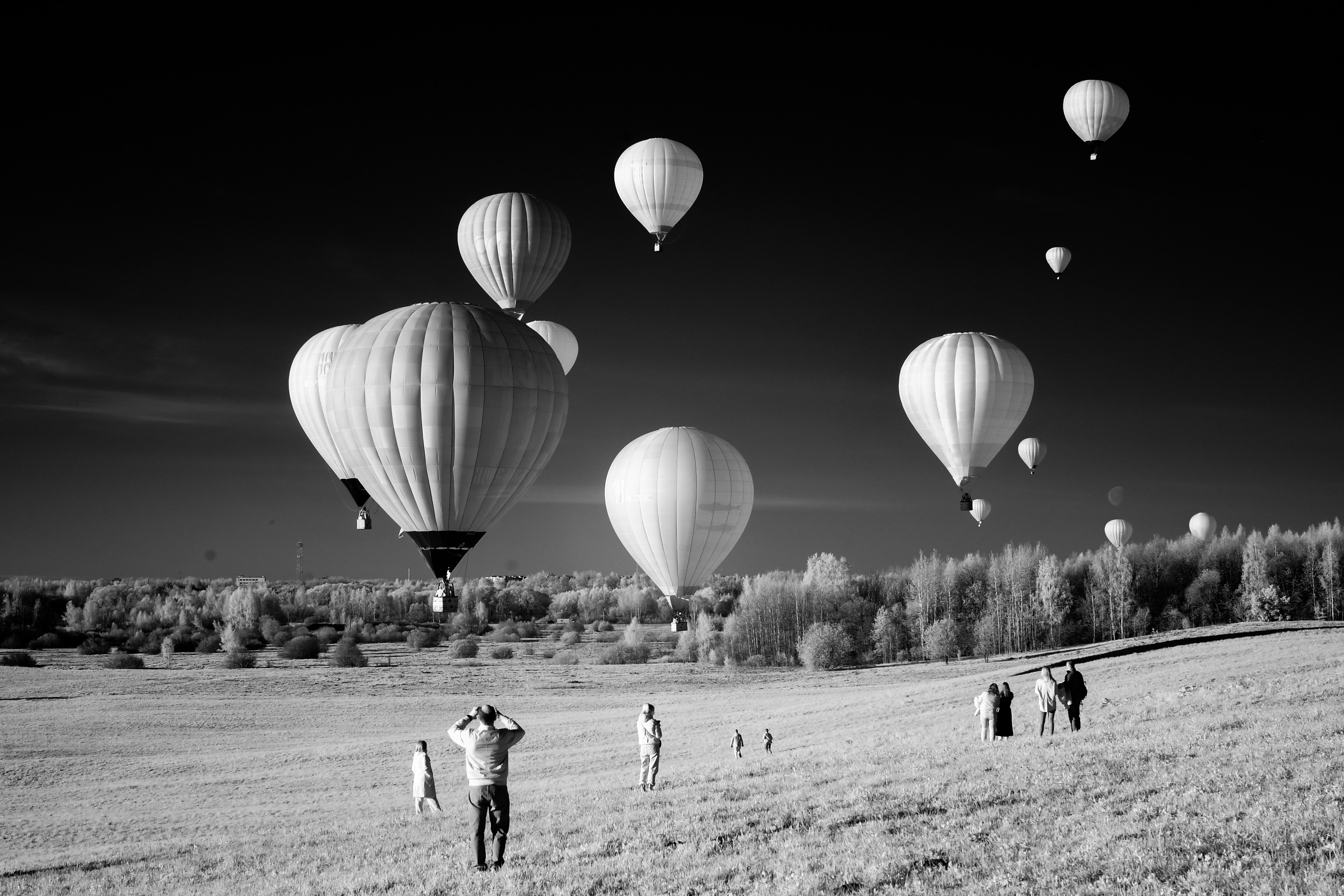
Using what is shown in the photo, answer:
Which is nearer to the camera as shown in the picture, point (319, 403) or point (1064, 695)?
point (1064, 695)

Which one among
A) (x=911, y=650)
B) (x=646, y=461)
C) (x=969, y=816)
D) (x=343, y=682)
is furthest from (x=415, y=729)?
(x=911, y=650)

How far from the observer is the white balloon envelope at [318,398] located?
36.6 m

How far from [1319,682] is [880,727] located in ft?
37.7

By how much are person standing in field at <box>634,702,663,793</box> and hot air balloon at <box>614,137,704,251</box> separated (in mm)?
28781

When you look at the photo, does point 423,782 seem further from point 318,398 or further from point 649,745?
point 318,398

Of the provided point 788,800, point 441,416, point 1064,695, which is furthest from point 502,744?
point 441,416

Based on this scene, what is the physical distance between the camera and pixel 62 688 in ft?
248

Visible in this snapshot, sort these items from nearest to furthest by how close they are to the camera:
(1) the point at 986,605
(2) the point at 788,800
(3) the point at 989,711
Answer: (2) the point at 788,800
(3) the point at 989,711
(1) the point at 986,605

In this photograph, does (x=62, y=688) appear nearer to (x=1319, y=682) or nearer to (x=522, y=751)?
(x=522, y=751)

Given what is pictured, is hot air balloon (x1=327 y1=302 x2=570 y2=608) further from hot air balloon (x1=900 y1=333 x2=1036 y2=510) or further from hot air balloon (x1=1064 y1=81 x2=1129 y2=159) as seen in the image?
hot air balloon (x1=1064 y1=81 x2=1129 y2=159)

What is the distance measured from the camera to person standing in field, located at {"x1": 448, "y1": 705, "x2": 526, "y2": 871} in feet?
38.2

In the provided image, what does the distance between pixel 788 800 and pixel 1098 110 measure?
45190mm

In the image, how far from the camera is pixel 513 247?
136ft

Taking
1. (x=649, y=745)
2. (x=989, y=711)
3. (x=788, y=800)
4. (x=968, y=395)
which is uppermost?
(x=968, y=395)
